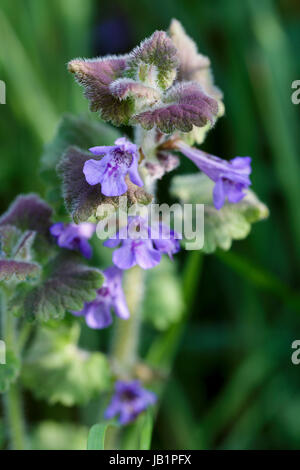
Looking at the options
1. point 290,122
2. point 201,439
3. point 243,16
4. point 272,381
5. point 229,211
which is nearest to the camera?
point 229,211

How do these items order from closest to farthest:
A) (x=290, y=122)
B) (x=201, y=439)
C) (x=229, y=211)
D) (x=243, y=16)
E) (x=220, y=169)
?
(x=220, y=169), (x=229, y=211), (x=201, y=439), (x=290, y=122), (x=243, y=16)

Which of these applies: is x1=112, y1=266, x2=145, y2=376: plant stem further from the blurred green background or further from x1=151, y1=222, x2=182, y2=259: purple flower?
the blurred green background

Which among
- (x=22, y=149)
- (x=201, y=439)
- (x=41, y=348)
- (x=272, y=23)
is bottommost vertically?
(x=201, y=439)

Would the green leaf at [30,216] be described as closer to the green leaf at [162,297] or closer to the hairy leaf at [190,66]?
the hairy leaf at [190,66]

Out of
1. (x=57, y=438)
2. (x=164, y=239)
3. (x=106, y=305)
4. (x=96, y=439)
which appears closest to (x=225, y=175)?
(x=164, y=239)

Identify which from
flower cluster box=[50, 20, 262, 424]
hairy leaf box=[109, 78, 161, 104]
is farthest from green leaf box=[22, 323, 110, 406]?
hairy leaf box=[109, 78, 161, 104]

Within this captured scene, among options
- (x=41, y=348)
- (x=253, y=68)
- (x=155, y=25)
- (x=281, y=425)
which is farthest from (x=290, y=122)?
(x=41, y=348)
